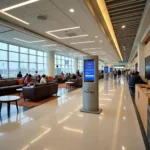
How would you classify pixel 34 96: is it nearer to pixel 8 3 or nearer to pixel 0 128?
pixel 0 128

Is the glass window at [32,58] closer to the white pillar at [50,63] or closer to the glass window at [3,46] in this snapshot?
the white pillar at [50,63]

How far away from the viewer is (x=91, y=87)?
4.45m

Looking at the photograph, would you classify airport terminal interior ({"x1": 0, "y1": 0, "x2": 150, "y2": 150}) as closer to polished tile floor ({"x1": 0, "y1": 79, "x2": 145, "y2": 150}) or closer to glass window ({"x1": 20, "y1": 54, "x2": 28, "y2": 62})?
polished tile floor ({"x1": 0, "y1": 79, "x2": 145, "y2": 150})

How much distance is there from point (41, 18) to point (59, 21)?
80 cm

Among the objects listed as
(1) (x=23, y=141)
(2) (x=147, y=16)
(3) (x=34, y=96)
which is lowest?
(1) (x=23, y=141)

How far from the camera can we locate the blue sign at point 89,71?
14.6 feet

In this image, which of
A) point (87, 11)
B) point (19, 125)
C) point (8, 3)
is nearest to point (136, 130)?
point (19, 125)

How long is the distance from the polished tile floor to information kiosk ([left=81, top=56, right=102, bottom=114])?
349mm

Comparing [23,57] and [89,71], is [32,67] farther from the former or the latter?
[89,71]

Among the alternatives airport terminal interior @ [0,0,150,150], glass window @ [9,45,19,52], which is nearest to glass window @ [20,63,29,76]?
glass window @ [9,45,19,52]

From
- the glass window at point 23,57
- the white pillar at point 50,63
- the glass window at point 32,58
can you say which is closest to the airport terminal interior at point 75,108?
the glass window at point 23,57

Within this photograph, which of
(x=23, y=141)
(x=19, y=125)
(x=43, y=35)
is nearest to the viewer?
(x=23, y=141)

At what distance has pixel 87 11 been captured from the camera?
15.2ft

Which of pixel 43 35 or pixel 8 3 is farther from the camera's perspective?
pixel 43 35
